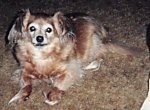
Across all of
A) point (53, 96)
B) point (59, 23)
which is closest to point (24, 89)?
point (53, 96)

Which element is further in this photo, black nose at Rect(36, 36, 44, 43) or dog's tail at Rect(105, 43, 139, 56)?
dog's tail at Rect(105, 43, 139, 56)

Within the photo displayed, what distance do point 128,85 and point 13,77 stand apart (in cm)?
66

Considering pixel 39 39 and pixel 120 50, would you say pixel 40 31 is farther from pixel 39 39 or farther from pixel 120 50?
pixel 120 50

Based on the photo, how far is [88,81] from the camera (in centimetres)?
237

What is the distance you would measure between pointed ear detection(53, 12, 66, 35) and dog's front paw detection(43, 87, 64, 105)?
0.32 metres

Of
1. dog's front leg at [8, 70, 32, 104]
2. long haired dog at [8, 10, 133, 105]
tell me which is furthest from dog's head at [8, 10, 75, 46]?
dog's front leg at [8, 70, 32, 104]

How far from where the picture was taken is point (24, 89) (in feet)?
7.49

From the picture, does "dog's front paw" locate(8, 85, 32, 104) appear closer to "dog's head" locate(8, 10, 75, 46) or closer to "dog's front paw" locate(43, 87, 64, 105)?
"dog's front paw" locate(43, 87, 64, 105)

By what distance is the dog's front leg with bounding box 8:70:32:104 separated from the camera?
2.23m

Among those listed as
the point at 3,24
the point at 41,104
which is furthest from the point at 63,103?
the point at 3,24

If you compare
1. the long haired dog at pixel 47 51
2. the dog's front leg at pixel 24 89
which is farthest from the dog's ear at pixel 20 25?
the dog's front leg at pixel 24 89

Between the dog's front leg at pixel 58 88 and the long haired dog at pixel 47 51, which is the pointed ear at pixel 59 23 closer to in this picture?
the long haired dog at pixel 47 51

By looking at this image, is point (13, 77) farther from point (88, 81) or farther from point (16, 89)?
point (88, 81)

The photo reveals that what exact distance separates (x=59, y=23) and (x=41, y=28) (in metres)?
0.11
